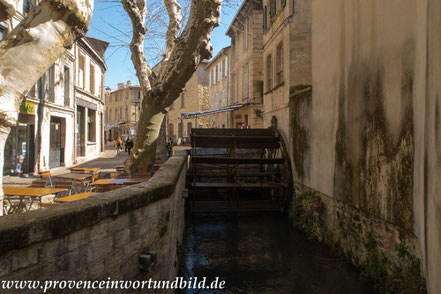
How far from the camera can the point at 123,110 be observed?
153 ft

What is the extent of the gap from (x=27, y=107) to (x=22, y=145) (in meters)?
1.32

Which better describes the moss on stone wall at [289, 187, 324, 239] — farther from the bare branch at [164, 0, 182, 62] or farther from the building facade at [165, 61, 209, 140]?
the building facade at [165, 61, 209, 140]

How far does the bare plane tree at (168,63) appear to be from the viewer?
5.95m

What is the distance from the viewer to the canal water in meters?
5.05

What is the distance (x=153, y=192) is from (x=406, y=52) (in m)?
3.34

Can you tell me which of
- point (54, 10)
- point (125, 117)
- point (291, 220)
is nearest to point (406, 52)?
point (54, 10)

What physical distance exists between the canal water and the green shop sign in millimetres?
7050

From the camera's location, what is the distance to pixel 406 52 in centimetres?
388

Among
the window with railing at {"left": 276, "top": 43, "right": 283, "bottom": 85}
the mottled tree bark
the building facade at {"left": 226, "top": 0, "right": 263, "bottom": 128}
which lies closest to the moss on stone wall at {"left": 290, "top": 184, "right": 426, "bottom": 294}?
the window with railing at {"left": 276, "top": 43, "right": 283, "bottom": 85}

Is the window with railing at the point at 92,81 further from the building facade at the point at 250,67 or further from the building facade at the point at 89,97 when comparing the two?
the building facade at the point at 250,67

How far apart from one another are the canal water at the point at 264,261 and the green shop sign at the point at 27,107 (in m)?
7.05

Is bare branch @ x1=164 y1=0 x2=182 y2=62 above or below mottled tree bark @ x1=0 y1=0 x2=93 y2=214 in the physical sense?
above

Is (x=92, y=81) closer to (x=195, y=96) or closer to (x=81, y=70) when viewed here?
(x=81, y=70)

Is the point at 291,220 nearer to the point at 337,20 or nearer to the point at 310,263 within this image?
the point at 310,263
